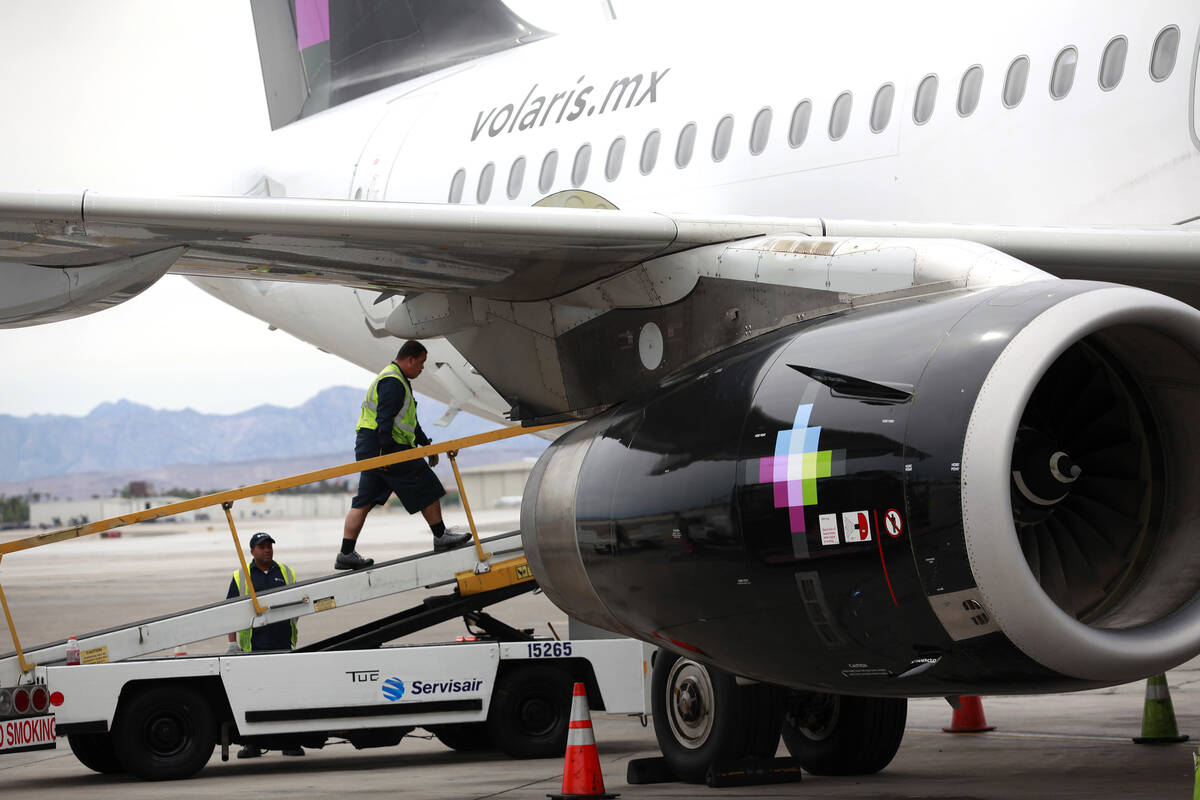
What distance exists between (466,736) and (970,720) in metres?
3.35

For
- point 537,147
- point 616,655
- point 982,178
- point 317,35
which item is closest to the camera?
point 982,178

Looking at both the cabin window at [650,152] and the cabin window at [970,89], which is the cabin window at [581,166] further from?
the cabin window at [970,89]

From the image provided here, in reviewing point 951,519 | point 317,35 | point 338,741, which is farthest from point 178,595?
point 951,519

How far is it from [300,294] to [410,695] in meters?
5.54

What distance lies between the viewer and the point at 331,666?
29.3 ft

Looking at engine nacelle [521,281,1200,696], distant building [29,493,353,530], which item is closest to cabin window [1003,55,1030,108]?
engine nacelle [521,281,1200,696]

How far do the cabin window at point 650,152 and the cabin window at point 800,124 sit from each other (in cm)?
137

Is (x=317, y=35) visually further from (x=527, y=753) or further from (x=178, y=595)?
(x=178, y=595)

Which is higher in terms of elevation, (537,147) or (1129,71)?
(537,147)

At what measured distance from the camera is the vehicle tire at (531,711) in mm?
9383

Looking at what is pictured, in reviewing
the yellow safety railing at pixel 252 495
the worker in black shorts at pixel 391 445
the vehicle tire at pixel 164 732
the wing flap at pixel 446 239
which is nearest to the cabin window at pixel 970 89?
the wing flap at pixel 446 239

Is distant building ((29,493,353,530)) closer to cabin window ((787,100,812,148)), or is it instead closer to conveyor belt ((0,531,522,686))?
conveyor belt ((0,531,522,686))

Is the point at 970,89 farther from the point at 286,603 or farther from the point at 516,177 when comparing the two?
the point at 286,603

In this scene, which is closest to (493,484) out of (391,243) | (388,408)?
(388,408)
